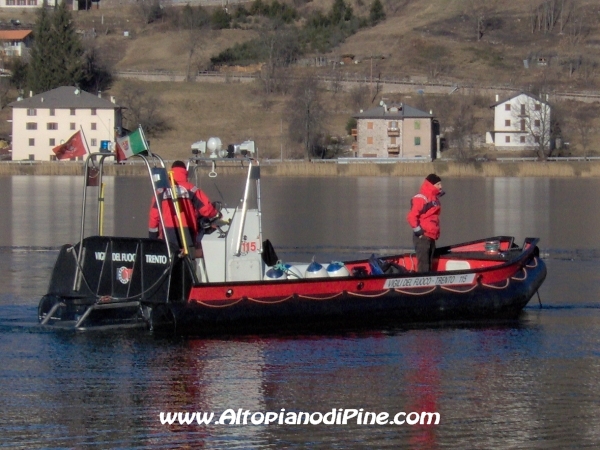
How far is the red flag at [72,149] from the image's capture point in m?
13.2

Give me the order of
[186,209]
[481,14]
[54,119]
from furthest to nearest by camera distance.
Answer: [481,14]
[54,119]
[186,209]

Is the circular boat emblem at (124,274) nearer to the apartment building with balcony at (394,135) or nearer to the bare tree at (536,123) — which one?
the bare tree at (536,123)

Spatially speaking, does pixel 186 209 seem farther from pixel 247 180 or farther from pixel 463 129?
pixel 463 129

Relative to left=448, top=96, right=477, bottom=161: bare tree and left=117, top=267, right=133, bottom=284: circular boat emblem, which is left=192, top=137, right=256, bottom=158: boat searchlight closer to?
left=117, top=267, right=133, bottom=284: circular boat emblem

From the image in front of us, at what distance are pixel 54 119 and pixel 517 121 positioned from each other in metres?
36.7

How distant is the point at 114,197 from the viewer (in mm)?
43562

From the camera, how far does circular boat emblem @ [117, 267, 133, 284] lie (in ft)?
45.9

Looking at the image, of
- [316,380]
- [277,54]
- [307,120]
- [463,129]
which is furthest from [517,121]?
[316,380]

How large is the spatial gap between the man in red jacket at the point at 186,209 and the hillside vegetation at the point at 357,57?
6843 cm

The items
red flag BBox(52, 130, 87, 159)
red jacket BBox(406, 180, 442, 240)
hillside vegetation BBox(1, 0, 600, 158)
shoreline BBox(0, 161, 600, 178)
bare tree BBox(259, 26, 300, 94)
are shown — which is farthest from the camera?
bare tree BBox(259, 26, 300, 94)

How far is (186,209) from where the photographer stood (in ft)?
46.7

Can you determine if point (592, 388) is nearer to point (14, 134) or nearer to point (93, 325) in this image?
point (93, 325)

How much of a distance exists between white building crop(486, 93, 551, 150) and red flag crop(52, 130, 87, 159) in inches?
2965

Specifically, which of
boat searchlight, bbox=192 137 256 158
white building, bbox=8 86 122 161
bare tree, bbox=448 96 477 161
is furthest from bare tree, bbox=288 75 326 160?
boat searchlight, bbox=192 137 256 158
